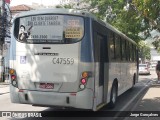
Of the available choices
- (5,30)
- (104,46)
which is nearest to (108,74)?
(104,46)

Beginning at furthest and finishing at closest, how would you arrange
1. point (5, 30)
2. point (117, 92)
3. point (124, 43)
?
point (5, 30) → point (124, 43) → point (117, 92)

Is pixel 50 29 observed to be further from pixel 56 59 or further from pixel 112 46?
pixel 112 46

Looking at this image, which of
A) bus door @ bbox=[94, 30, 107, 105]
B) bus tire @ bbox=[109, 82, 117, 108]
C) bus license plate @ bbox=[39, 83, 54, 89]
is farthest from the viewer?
bus tire @ bbox=[109, 82, 117, 108]

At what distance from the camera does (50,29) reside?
9.77m

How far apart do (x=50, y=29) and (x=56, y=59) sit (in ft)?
2.88

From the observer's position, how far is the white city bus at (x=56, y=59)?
933 centimetres

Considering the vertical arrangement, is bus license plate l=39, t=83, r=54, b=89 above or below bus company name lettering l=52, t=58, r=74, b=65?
below

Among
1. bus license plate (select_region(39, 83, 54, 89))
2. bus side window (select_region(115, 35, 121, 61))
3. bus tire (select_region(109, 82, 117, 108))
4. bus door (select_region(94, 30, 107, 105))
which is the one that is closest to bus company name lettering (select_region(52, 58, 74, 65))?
bus license plate (select_region(39, 83, 54, 89))

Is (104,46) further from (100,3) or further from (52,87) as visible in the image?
(100,3)

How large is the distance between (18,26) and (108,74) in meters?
3.42

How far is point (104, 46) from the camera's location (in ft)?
36.9

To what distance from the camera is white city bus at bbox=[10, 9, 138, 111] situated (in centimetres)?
933

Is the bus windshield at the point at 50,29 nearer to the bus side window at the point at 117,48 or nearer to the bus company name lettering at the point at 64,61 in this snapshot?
the bus company name lettering at the point at 64,61

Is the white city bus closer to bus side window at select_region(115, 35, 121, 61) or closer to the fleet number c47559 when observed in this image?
the fleet number c47559
